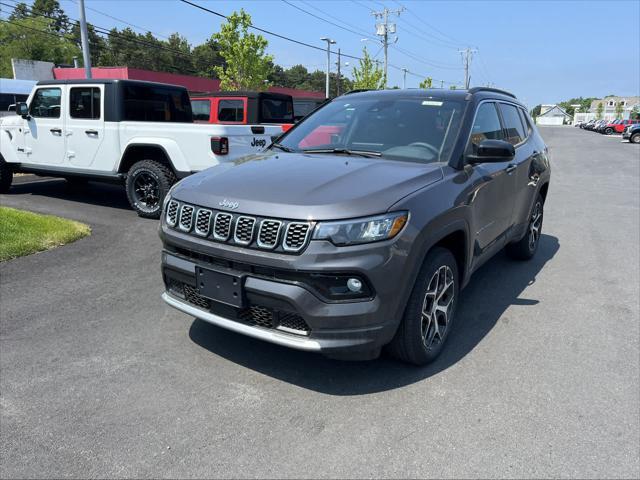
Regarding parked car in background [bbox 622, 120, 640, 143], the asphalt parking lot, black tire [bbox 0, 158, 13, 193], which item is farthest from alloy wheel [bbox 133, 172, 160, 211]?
parked car in background [bbox 622, 120, 640, 143]

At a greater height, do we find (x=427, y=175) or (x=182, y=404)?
(x=427, y=175)

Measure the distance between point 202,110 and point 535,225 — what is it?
9.55m

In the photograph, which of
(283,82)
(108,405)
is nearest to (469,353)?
(108,405)

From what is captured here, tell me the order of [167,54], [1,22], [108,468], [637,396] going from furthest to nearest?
[167,54]
[1,22]
[637,396]
[108,468]

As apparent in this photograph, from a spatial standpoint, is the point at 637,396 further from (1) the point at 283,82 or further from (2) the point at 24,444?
(1) the point at 283,82

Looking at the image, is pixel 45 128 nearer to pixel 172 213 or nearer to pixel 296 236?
pixel 172 213

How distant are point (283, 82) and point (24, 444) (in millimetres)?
112362

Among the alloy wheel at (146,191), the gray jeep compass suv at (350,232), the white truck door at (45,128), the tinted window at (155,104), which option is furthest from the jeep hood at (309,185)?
the white truck door at (45,128)

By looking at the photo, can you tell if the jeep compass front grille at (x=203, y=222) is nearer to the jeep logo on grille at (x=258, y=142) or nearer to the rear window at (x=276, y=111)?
the jeep logo on grille at (x=258, y=142)

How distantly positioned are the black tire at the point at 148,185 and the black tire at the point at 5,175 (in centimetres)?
314

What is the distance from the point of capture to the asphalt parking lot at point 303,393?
A: 7.89 ft

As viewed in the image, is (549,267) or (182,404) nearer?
(182,404)

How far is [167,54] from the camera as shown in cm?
8638

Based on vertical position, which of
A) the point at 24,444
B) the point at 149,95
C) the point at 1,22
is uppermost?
the point at 1,22
